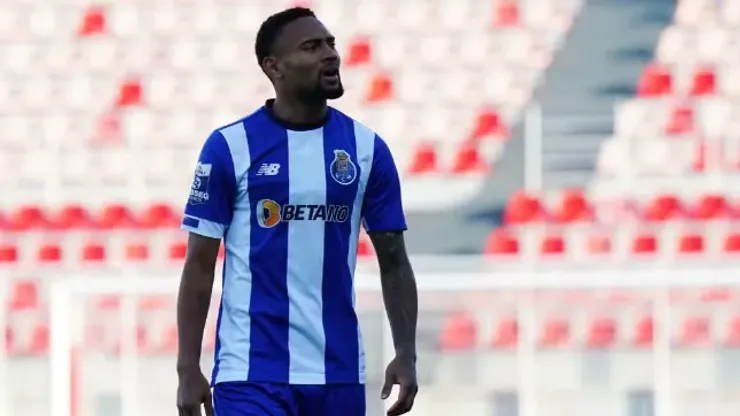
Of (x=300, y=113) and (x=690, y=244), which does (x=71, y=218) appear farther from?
(x=300, y=113)

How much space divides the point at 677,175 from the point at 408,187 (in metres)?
1.24

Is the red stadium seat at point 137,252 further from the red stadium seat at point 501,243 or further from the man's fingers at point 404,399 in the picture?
the man's fingers at point 404,399

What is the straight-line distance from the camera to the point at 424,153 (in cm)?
717

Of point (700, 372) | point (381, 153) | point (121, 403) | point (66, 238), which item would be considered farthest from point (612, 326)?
point (66, 238)

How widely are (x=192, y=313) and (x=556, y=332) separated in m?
2.55

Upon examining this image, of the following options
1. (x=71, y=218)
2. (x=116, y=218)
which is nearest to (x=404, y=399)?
(x=116, y=218)

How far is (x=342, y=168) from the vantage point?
231 cm

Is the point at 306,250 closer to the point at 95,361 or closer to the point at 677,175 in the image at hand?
the point at 95,361

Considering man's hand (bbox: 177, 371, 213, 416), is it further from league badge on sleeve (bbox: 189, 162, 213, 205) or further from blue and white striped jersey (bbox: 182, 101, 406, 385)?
league badge on sleeve (bbox: 189, 162, 213, 205)

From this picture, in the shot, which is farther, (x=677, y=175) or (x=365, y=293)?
(x=677, y=175)

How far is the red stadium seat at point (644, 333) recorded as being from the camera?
4.61m

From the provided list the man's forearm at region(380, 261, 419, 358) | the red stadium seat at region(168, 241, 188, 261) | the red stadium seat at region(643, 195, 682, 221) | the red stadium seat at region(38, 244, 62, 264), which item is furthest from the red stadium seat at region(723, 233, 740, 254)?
the man's forearm at region(380, 261, 419, 358)

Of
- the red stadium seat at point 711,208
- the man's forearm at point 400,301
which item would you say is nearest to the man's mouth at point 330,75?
the man's forearm at point 400,301

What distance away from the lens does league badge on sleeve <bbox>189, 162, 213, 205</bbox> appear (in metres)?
2.26
